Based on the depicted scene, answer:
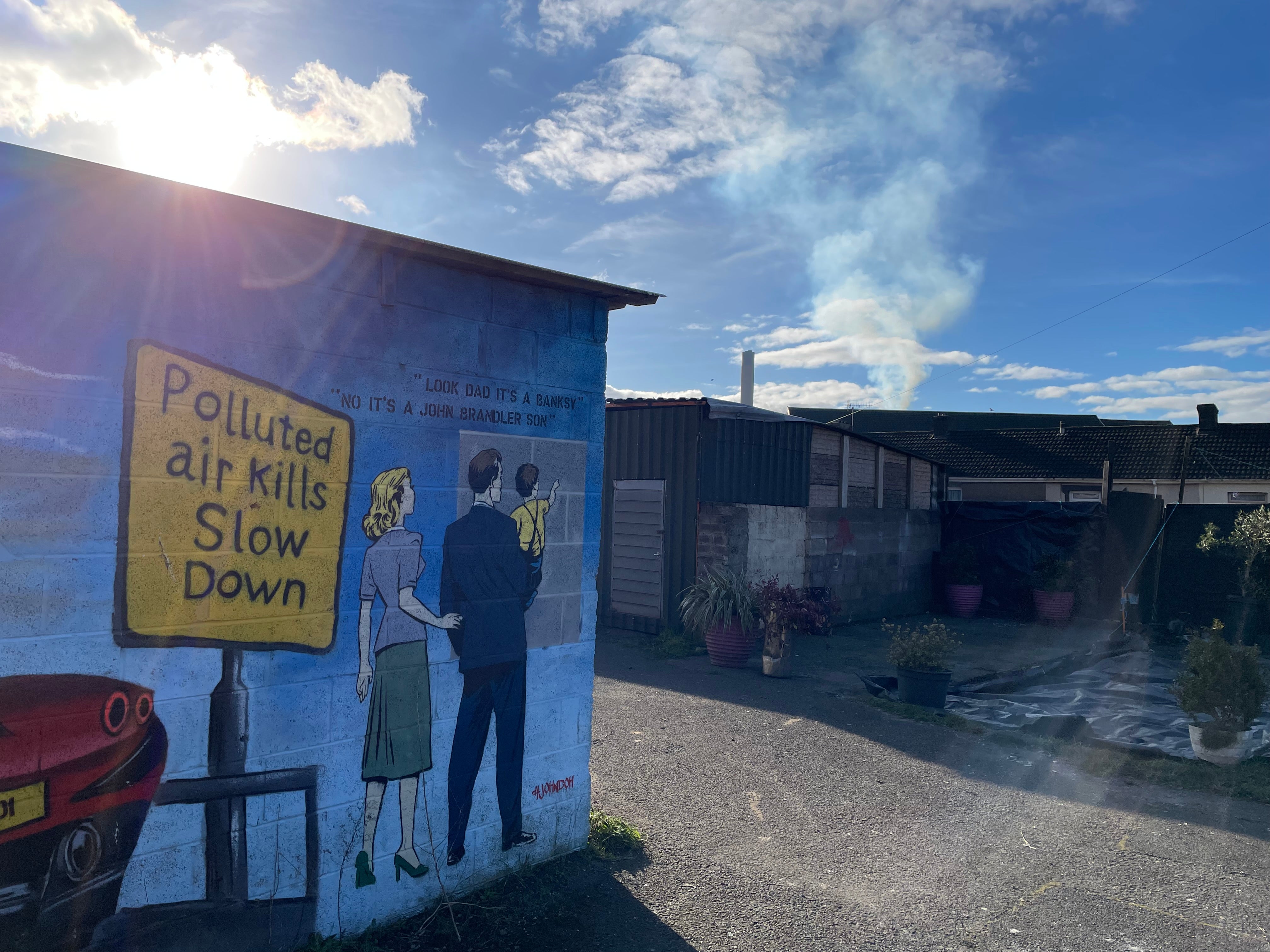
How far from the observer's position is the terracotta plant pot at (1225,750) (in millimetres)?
6500

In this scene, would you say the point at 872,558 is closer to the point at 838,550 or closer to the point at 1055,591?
the point at 838,550

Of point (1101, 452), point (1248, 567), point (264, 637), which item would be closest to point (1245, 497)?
point (1101, 452)

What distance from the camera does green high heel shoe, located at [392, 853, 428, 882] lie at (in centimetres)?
376

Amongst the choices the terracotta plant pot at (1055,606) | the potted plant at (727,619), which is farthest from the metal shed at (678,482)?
the terracotta plant pot at (1055,606)

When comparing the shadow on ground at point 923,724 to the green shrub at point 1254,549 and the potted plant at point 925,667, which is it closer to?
the potted plant at point 925,667

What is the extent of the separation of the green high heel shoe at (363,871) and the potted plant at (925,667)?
5.96 m

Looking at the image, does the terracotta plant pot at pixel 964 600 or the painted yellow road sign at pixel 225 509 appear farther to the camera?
the terracotta plant pot at pixel 964 600

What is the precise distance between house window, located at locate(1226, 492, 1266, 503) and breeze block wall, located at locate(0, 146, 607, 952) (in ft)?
88.2

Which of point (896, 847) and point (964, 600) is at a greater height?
point (964, 600)

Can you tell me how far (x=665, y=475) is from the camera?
1219 cm

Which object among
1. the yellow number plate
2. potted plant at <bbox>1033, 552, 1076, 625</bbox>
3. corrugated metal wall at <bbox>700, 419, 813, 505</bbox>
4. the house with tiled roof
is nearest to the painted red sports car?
the yellow number plate

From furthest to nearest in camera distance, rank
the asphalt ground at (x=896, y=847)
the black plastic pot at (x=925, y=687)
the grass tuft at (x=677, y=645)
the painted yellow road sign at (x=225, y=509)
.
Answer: the grass tuft at (x=677, y=645) → the black plastic pot at (x=925, y=687) → the asphalt ground at (x=896, y=847) → the painted yellow road sign at (x=225, y=509)

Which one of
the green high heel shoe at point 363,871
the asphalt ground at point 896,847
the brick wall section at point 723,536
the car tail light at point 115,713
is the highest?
the brick wall section at point 723,536

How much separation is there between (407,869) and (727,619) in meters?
6.62
